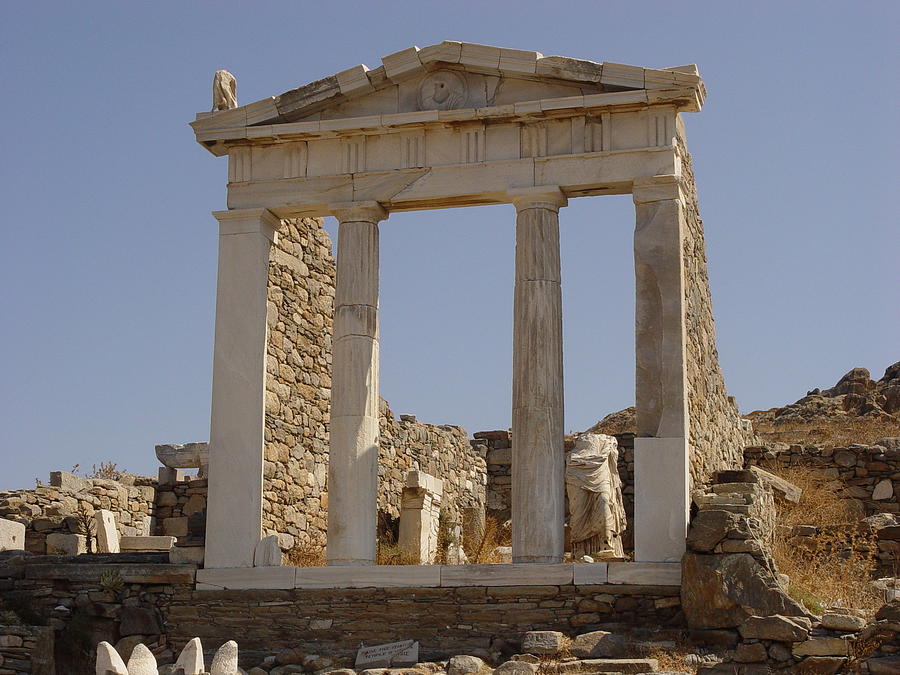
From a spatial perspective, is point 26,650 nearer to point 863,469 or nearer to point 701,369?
point 701,369

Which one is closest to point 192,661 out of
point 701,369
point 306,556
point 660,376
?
point 660,376

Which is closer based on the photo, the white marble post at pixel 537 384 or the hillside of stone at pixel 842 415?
the white marble post at pixel 537 384

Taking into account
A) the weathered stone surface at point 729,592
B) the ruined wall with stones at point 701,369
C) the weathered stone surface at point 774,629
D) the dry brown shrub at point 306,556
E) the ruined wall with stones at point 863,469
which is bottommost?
the weathered stone surface at point 774,629

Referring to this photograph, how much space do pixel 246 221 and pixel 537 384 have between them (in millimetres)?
4099

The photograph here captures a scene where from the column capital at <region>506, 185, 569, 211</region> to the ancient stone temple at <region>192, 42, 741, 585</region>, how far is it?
2 centimetres

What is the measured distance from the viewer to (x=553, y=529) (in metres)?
15.6

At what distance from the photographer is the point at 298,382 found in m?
19.0

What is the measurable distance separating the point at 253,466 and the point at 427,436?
17.7 ft

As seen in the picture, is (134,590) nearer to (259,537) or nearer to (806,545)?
(259,537)

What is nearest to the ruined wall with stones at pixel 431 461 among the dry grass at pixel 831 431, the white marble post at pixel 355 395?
the white marble post at pixel 355 395

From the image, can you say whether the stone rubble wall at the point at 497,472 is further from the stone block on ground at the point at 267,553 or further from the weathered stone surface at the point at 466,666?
the weathered stone surface at the point at 466,666

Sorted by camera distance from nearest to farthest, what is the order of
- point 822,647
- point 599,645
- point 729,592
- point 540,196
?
point 822,647 → point 599,645 → point 729,592 → point 540,196

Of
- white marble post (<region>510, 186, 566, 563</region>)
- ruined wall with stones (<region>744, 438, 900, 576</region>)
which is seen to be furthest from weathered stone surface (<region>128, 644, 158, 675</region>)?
ruined wall with stones (<region>744, 438, 900, 576</region>)

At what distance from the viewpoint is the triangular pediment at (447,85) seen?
16.4 m
